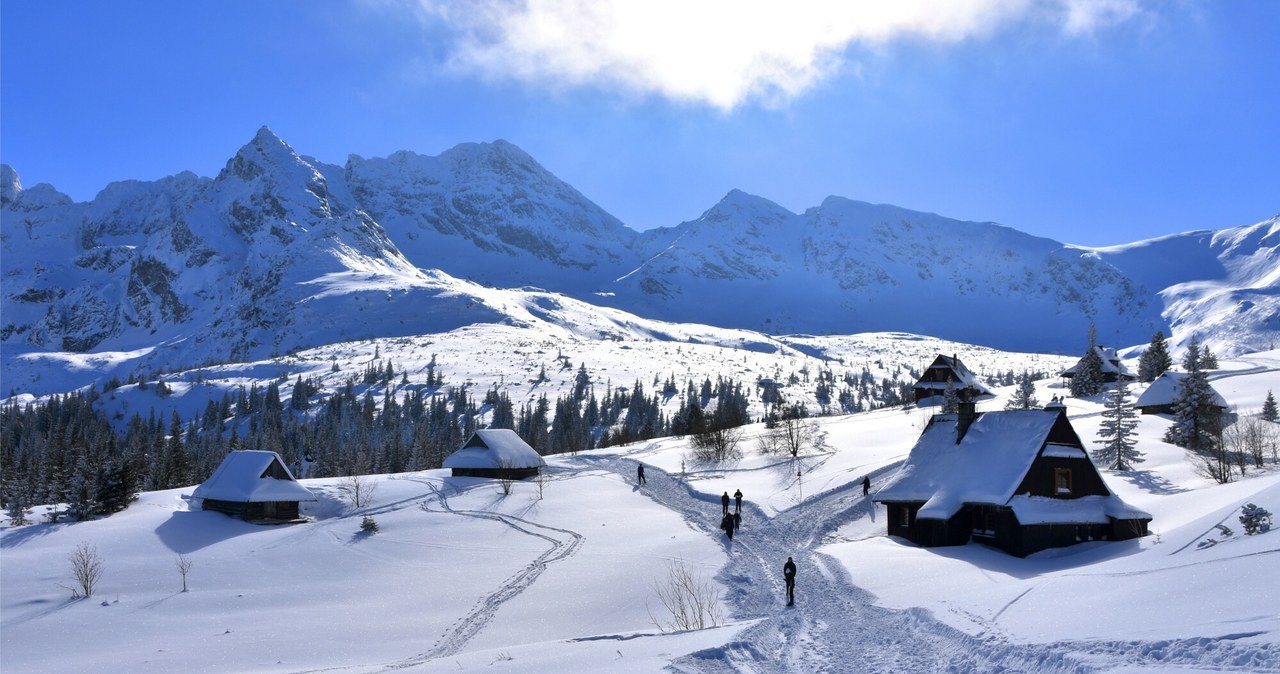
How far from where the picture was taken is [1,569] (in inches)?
1435

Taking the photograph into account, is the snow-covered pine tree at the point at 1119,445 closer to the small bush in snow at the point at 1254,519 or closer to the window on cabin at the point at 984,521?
the window on cabin at the point at 984,521

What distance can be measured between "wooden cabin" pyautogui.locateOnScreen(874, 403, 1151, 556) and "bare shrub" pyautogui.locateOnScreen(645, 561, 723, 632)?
13.1 meters

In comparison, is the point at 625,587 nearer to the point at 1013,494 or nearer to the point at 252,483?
the point at 1013,494

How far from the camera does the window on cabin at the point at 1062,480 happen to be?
37.4m

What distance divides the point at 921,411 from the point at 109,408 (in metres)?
187

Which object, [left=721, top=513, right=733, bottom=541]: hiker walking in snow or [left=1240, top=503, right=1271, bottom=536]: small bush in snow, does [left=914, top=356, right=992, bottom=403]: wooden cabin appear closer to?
[left=721, top=513, right=733, bottom=541]: hiker walking in snow

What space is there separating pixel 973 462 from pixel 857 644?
21872 mm

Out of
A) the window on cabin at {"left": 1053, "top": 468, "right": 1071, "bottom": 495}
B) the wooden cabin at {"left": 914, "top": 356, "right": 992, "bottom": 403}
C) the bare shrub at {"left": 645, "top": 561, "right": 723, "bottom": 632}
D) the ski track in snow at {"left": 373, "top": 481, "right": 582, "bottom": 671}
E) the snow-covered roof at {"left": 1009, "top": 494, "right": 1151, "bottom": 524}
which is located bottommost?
the ski track in snow at {"left": 373, "top": 481, "right": 582, "bottom": 671}

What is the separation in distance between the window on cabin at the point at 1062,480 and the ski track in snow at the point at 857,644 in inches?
453

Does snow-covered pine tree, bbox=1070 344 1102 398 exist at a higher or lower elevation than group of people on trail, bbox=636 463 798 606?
higher

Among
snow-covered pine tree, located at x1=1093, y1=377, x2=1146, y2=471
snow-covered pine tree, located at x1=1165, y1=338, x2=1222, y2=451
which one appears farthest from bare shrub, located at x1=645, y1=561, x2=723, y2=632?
snow-covered pine tree, located at x1=1165, y1=338, x2=1222, y2=451

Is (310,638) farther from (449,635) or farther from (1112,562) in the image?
(1112,562)

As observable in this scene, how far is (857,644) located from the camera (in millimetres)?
20938

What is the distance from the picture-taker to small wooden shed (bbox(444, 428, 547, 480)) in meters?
62.8
